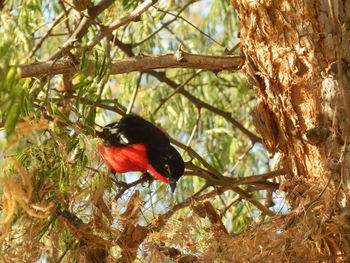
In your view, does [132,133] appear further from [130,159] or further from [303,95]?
[303,95]

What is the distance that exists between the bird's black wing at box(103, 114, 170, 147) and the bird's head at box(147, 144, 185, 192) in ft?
0.16

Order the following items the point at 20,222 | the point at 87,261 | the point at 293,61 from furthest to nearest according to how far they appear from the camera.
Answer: the point at 293,61, the point at 87,261, the point at 20,222

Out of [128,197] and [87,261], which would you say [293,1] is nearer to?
[128,197]

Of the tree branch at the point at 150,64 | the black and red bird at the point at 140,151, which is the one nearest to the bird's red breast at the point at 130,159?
the black and red bird at the point at 140,151

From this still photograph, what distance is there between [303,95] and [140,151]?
43.3 inches

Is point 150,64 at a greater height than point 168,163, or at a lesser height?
greater

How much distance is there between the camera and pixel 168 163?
372 cm

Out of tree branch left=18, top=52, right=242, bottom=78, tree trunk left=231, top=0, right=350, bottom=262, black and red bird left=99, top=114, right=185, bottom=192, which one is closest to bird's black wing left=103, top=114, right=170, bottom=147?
black and red bird left=99, top=114, right=185, bottom=192

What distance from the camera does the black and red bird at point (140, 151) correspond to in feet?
12.1

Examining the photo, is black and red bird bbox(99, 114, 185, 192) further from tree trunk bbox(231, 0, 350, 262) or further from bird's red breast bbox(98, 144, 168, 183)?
tree trunk bbox(231, 0, 350, 262)

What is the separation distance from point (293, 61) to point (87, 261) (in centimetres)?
121

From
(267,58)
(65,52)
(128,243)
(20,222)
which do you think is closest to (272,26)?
(267,58)

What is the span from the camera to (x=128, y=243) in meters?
2.71

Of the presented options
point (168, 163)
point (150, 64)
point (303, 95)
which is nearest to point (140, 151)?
point (168, 163)
